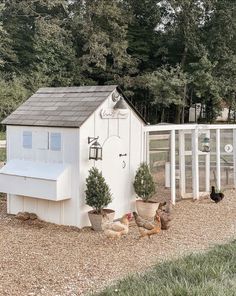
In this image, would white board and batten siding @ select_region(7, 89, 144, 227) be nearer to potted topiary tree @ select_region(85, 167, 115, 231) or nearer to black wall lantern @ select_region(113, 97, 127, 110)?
black wall lantern @ select_region(113, 97, 127, 110)

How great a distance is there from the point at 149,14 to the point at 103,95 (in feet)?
91.3

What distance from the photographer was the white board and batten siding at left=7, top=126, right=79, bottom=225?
7637 mm

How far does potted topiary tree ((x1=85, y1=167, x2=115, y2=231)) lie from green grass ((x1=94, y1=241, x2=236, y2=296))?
8.84 ft

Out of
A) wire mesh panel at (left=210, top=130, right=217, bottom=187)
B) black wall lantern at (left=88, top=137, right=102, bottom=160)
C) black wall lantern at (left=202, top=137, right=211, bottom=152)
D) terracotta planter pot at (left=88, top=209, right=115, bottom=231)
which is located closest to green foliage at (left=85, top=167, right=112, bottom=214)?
terracotta planter pot at (left=88, top=209, right=115, bottom=231)

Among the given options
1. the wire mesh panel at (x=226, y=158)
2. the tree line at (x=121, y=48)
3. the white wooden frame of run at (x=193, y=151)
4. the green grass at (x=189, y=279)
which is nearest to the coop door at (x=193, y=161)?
the white wooden frame of run at (x=193, y=151)

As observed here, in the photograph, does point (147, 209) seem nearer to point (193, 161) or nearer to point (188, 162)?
point (193, 161)

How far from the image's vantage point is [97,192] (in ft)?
24.3

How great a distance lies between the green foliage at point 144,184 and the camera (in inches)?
336

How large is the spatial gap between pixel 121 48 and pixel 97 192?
2388 centimetres

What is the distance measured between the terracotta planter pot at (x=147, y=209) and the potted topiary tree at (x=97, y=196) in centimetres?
102

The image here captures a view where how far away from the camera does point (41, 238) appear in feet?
22.7

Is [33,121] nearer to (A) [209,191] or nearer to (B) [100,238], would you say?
(B) [100,238]

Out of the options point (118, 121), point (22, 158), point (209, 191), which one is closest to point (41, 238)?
point (22, 158)

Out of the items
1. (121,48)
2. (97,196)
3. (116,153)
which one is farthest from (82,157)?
(121,48)
